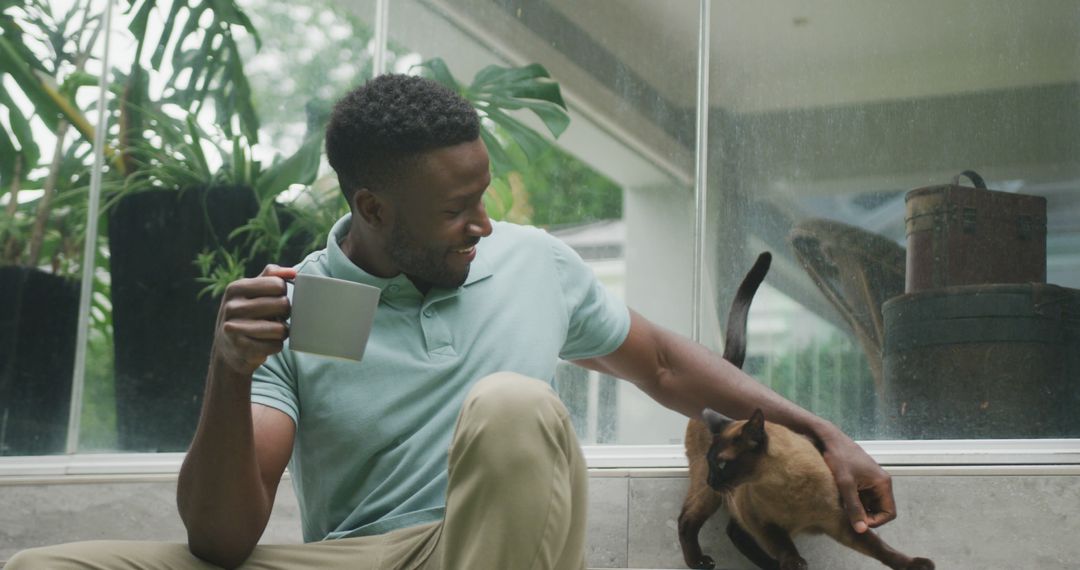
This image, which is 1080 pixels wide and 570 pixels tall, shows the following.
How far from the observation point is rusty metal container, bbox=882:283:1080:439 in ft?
10.8

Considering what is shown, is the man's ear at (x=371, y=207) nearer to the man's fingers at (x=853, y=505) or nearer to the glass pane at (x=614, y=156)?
A: the man's fingers at (x=853, y=505)

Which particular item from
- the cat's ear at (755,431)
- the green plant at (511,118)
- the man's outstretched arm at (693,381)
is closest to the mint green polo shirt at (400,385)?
the man's outstretched arm at (693,381)

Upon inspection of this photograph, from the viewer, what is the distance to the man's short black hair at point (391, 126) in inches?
87.4

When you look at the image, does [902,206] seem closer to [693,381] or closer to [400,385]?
[693,381]

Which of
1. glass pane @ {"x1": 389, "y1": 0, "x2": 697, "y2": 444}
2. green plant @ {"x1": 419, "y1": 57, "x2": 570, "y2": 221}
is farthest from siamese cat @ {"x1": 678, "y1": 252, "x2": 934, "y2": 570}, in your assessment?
green plant @ {"x1": 419, "y1": 57, "x2": 570, "y2": 221}

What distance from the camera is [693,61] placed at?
3955 millimetres

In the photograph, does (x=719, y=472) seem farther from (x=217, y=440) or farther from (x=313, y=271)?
(x=217, y=440)

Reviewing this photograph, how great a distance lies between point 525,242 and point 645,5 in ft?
6.21

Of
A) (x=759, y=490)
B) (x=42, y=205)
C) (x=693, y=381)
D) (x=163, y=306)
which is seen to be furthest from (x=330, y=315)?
(x=42, y=205)

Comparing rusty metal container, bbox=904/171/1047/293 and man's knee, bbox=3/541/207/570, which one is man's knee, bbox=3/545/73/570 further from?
rusty metal container, bbox=904/171/1047/293

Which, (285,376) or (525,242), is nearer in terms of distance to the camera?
(285,376)

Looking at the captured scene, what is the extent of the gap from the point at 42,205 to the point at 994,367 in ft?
10.6

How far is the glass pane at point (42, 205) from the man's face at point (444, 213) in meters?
2.48

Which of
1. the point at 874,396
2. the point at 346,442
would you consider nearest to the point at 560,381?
the point at 874,396
